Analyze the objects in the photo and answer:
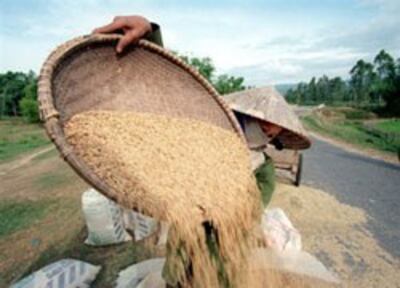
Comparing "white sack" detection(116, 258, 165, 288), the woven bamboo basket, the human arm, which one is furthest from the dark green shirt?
the human arm

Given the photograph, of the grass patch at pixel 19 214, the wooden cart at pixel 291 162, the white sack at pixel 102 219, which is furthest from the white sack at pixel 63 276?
the wooden cart at pixel 291 162

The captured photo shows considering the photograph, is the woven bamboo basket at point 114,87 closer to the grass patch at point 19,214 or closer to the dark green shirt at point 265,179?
the dark green shirt at point 265,179

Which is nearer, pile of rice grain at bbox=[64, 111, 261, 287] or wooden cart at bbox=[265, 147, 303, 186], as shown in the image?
pile of rice grain at bbox=[64, 111, 261, 287]

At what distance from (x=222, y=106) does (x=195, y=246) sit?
1.02 m

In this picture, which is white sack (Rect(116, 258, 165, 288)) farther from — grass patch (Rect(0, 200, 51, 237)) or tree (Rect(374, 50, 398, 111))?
tree (Rect(374, 50, 398, 111))

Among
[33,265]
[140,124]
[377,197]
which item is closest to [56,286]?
[33,265]

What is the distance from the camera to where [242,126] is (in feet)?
8.80

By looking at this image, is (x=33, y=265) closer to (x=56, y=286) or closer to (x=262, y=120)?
(x=56, y=286)

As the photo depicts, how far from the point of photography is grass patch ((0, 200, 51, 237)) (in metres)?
4.71

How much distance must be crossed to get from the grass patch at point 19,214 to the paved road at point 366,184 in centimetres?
392

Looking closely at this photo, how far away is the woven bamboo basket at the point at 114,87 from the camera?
5.44 feet

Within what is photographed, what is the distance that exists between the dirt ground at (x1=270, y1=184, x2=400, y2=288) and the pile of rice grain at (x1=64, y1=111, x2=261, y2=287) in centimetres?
185

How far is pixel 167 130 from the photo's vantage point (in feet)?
7.51

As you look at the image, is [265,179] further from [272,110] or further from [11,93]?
[11,93]
